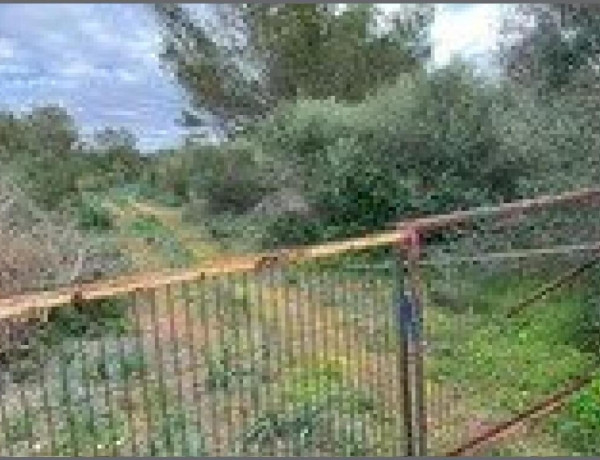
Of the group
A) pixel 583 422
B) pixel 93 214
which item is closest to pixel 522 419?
pixel 583 422

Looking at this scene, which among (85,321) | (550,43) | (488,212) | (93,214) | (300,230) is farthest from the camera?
(93,214)

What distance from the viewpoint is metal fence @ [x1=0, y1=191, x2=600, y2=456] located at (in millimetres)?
4477

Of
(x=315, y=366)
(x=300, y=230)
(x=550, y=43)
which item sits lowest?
(x=315, y=366)

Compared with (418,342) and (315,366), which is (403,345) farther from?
(315,366)

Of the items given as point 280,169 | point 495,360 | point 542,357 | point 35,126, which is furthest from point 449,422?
point 35,126

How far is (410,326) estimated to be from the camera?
4.60 m

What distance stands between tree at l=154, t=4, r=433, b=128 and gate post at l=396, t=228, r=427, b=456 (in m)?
14.5

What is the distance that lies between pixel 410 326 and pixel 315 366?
2.03 feet

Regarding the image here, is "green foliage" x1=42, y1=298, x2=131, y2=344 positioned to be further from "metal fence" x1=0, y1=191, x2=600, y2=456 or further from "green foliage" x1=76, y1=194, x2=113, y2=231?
"green foliage" x1=76, y1=194, x2=113, y2=231

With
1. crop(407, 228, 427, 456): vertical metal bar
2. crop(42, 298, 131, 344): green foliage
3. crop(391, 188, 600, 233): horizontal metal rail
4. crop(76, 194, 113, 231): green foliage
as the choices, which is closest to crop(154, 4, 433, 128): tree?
crop(76, 194, 113, 231): green foliage

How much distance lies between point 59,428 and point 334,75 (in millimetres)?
15160

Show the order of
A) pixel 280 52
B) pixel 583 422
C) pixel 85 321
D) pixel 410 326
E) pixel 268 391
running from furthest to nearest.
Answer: pixel 280 52
pixel 85 321
pixel 583 422
pixel 268 391
pixel 410 326

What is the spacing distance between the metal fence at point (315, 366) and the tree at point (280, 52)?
41.7ft

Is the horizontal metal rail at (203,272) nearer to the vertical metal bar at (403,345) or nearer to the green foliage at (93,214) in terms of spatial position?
the vertical metal bar at (403,345)
